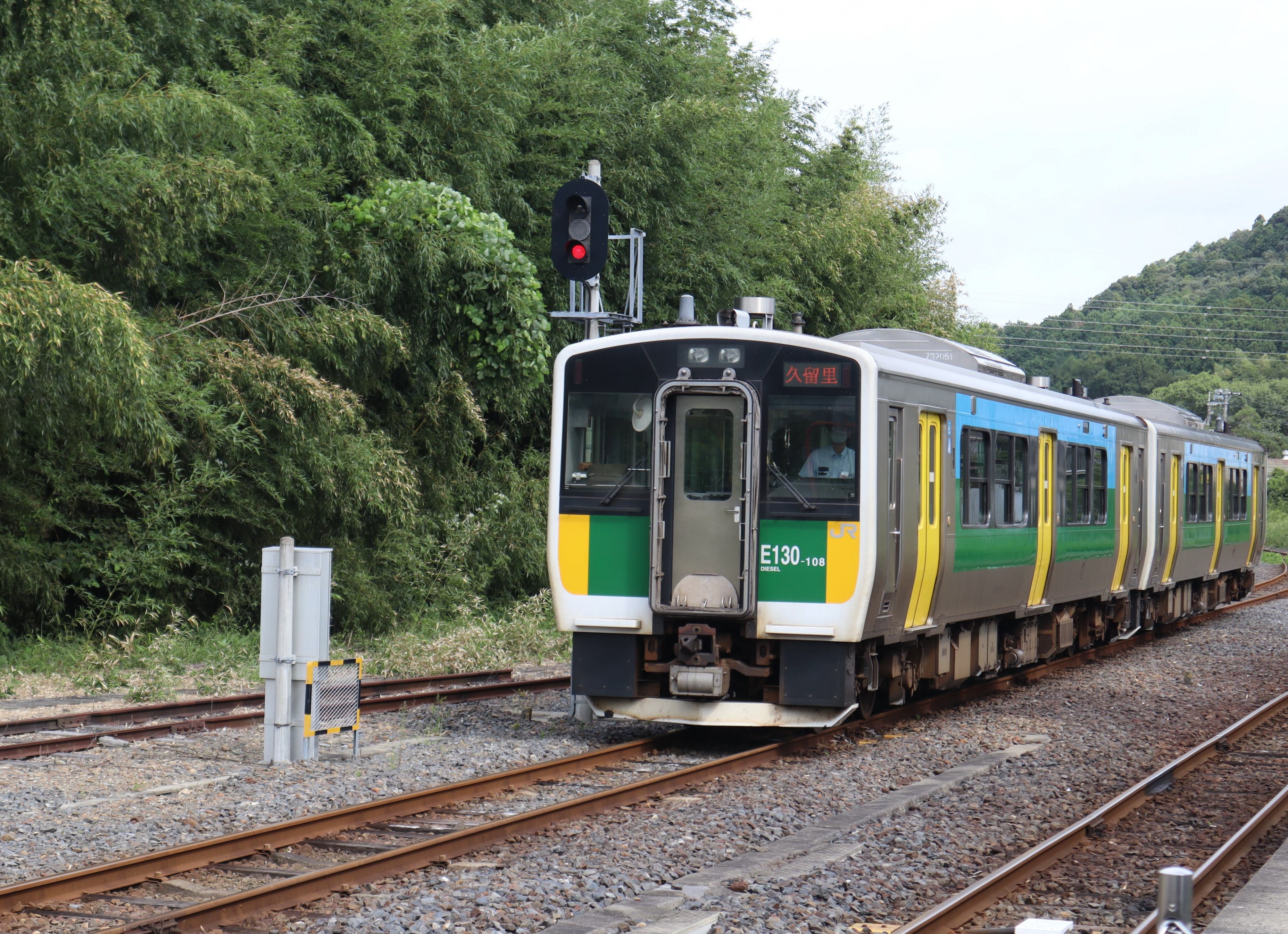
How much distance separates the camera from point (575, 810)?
7.81 meters

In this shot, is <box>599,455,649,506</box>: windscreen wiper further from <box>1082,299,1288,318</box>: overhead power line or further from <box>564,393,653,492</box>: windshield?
<box>1082,299,1288,318</box>: overhead power line

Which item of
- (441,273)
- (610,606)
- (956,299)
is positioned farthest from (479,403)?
(956,299)

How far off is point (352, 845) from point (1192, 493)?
57.1 feet

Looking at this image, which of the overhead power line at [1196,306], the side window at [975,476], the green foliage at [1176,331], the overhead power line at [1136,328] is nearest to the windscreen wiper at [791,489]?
the side window at [975,476]

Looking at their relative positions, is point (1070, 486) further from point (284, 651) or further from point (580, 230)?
point (284, 651)

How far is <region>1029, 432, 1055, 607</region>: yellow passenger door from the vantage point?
559 inches

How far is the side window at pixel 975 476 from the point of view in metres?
12.2

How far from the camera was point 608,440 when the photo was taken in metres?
10.4

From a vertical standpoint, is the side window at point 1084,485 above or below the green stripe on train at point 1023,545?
above

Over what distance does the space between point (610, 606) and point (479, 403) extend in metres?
9.17

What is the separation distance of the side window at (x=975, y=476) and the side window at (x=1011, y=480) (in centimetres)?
24

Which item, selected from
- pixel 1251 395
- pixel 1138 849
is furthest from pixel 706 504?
pixel 1251 395

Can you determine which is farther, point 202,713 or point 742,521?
point 202,713

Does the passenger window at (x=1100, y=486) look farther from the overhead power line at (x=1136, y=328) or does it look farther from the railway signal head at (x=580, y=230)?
the overhead power line at (x=1136, y=328)
